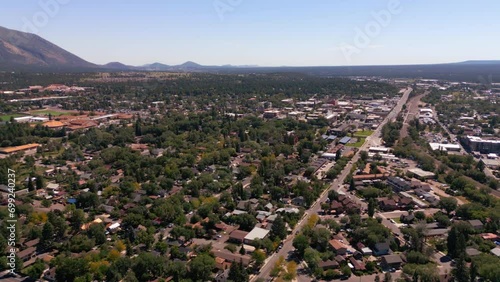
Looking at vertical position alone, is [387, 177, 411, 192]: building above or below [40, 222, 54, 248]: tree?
below

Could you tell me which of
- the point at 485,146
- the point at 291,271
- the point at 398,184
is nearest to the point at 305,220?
the point at 291,271

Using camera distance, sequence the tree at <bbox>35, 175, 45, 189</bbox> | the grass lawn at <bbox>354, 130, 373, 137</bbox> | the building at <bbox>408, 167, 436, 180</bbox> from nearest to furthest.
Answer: the tree at <bbox>35, 175, 45, 189</bbox>
the building at <bbox>408, 167, 436, 180</bbox>
the grass lawn at <bbox>354, 130, 373, 137</bbox>

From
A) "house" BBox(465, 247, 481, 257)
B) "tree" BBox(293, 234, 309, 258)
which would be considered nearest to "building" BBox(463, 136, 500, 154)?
"house" BBox(465, 247, 481, 257)

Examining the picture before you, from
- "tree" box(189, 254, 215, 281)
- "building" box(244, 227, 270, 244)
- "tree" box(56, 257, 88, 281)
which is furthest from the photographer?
"building" box(244, 227, 270, 244)

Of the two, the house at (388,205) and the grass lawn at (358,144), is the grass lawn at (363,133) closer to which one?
the grass lawn at (358,144)

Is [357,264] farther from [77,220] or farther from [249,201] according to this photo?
[77,220]

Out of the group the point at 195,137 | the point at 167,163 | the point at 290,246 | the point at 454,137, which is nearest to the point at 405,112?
the point at 454,137

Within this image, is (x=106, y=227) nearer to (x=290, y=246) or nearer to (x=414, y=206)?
(x=290, y=246)

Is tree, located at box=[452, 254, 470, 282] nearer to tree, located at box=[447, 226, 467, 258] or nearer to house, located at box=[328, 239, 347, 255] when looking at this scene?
tree, located at box=[447, 226, 467, 258]
